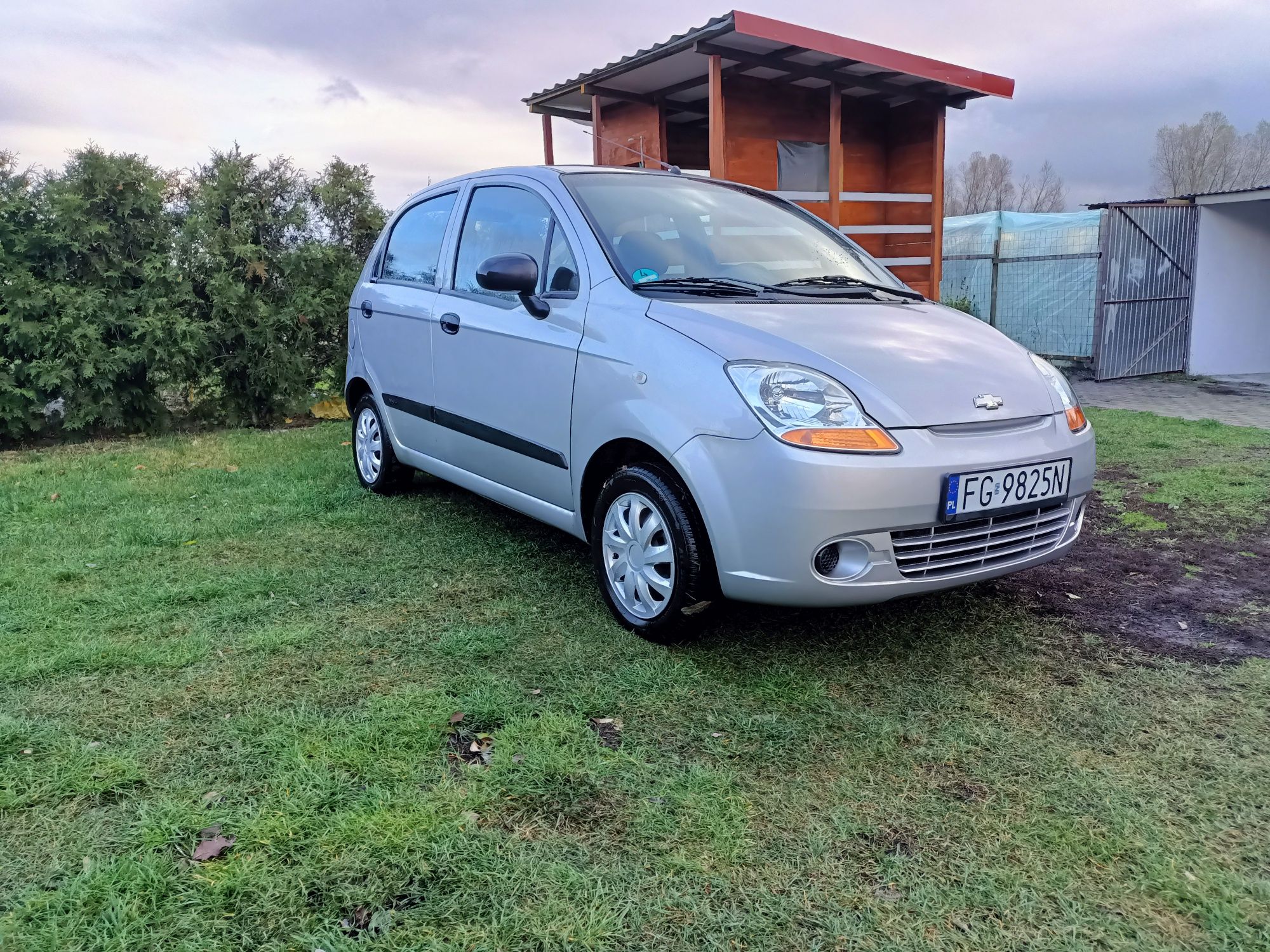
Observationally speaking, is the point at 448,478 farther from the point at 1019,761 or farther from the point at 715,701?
the point at 1019,761

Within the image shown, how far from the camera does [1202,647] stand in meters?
3.22

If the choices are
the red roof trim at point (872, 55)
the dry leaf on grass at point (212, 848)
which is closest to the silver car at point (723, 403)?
the dry leaf on grass at point (212, 848)

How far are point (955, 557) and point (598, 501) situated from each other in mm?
1252

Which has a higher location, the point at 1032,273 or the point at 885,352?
the point at 1032,273

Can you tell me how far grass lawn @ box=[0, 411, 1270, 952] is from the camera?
1.89 m

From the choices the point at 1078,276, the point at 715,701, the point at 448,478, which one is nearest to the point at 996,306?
the point at 1078,276

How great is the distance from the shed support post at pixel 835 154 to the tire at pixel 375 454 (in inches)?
215

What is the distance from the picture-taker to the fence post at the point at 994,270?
50.2 ft

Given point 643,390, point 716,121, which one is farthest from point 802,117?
point 643,390

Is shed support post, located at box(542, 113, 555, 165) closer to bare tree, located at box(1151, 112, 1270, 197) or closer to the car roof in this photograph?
the car roof

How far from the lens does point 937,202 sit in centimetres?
1024

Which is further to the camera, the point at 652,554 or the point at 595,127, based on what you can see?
the point at 595,127

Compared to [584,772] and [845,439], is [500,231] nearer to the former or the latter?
[845,439]

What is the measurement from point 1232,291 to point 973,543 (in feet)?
47.2
